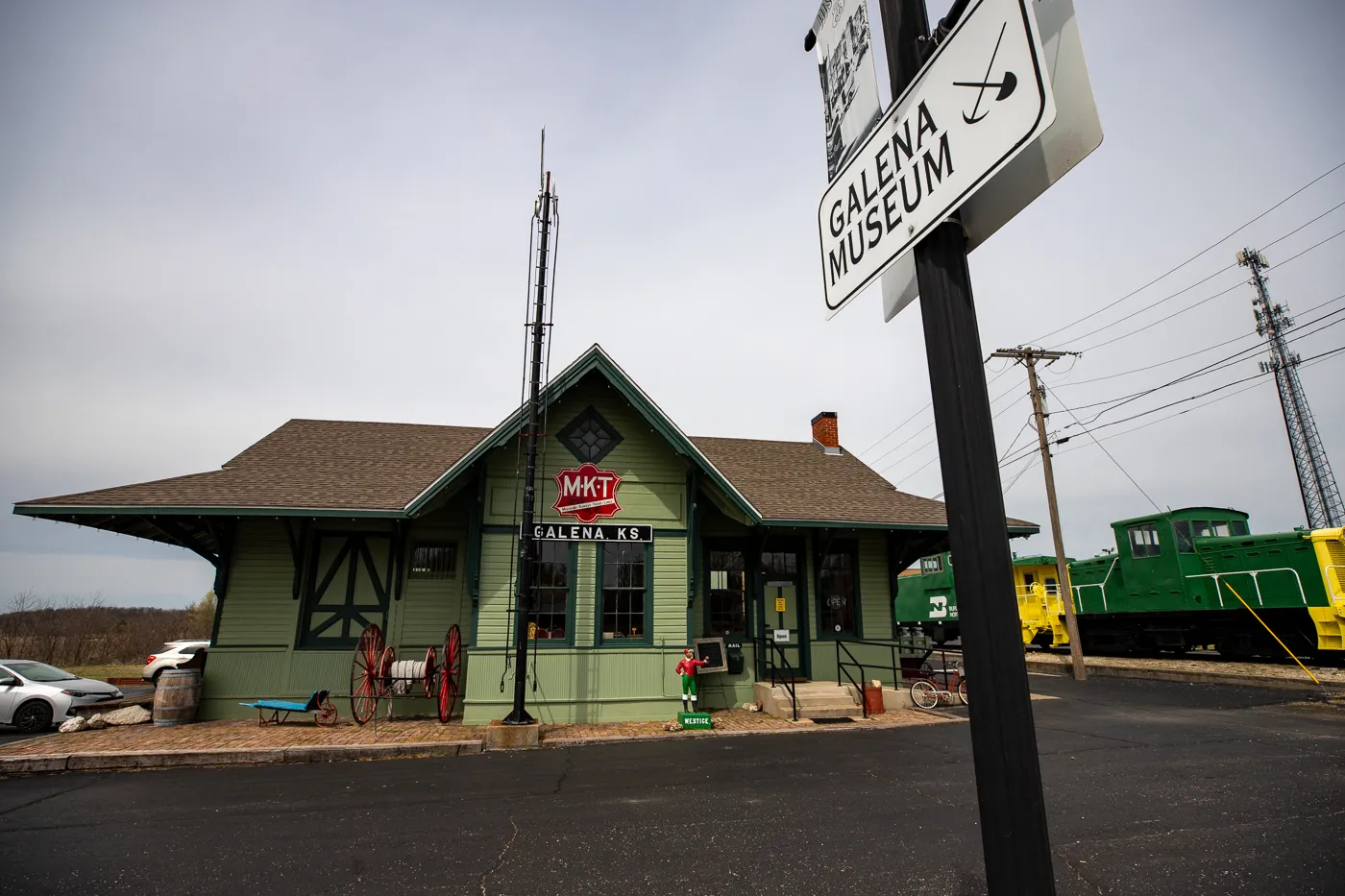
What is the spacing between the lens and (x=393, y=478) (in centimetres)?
1427

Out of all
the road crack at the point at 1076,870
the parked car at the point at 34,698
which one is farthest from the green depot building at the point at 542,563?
the road crack at the point at 1076,870

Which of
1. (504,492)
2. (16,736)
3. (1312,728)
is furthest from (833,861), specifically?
(16,736)

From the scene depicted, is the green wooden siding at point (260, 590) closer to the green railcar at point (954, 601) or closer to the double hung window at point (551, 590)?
the double hung window at point (551, 590)

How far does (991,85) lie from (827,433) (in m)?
19.2

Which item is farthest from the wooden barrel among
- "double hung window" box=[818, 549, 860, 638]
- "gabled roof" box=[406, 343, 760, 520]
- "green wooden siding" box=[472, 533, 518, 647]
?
"double hung window" box=[818, 549, 860, 638]

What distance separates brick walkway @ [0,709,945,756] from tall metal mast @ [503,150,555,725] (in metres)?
0.93

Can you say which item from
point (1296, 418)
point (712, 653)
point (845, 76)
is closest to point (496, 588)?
point (712, 653)

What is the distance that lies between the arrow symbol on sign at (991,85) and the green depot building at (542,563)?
35.6ft

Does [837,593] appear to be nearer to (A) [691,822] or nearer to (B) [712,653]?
(B) [712,653]

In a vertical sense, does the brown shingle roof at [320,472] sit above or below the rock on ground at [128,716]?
Answer: above

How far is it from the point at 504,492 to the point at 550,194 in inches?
233

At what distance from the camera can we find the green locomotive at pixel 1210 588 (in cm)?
1619

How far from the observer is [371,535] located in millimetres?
13453

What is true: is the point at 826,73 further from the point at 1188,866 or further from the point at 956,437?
the point at 1188,866
